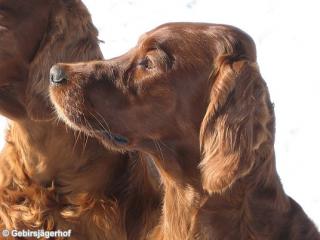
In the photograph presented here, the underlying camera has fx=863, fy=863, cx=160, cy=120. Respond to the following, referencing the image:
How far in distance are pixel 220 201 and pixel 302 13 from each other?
385 centimetres

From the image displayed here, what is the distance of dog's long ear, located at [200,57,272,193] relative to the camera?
3652 mm

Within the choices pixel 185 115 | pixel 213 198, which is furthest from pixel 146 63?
pixel 213 198

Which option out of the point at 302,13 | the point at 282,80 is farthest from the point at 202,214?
the point at 302,13

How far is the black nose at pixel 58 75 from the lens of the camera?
406 cm

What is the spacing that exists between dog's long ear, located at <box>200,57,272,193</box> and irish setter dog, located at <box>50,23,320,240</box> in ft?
0.09

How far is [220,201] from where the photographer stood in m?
4.00

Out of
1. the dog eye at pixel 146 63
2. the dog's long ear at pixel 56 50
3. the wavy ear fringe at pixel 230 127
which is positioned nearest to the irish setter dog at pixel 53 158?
the dog's long ear at pixel 56 50

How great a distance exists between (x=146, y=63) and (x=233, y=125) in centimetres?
60

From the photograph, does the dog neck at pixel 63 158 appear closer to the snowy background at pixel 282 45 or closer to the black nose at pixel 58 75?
the black nose at pixel 58 75

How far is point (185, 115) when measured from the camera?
3.99 meters

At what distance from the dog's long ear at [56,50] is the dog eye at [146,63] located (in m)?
0.53

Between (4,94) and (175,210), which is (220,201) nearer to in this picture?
(175,210)

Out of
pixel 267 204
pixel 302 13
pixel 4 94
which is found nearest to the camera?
pixel 267 204

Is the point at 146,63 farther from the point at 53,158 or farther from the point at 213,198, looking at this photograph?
the point at 53,158
